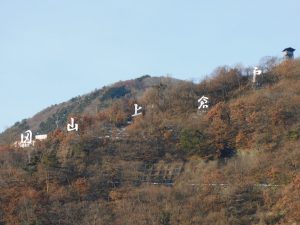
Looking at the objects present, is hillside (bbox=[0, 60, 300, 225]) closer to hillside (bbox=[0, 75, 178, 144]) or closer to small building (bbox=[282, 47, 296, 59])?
small building (bbox=[282, 47, 296, 59])

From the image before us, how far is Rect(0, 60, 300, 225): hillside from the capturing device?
2652 centimetres

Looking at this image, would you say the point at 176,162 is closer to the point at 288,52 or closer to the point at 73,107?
the point at 288,52

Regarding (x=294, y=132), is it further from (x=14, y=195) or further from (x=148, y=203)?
(x=14, y=195)

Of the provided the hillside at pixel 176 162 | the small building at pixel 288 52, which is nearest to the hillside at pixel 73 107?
the small building at pixel 288 52

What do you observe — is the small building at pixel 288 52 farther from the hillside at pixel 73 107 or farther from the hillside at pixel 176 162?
the hillside at pixel 73 107

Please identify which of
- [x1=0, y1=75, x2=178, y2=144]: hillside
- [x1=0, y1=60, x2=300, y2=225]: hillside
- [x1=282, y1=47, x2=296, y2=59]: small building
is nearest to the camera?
[x1=0, y1=60, x2=300, y2=225]: hillside

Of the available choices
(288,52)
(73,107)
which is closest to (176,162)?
(288,52)

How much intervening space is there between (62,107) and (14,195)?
36468 mm

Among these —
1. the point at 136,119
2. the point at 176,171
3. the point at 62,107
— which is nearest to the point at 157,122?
the point at 136,119

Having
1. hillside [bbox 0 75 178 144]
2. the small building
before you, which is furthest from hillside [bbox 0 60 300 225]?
hillside [bbox 0 75 178 144]

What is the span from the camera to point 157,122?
34500 mm

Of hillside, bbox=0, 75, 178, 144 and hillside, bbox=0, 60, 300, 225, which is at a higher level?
hillside, bbox=0, 75, 178, 144

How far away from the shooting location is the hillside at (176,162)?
87.0 ft

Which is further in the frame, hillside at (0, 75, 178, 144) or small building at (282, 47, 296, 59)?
hillside at (0, 75, 178, 144)
